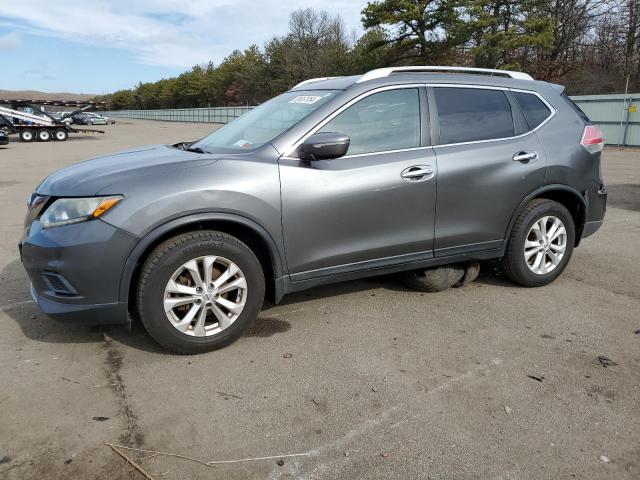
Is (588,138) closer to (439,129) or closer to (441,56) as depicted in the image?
(439,129)

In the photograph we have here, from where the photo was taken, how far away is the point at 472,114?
4.16m

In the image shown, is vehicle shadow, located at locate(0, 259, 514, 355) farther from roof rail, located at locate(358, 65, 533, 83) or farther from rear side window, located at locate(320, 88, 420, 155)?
roof rail, located at locate(358, 65, 533, 83)

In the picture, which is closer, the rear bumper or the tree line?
the rear bumper

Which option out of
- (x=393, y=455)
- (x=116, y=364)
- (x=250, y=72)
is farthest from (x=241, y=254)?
(x=250, y=72)

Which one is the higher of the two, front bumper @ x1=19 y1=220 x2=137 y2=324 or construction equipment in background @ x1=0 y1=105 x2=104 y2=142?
construction equipment in background @ x1=0 y1=105 x2=104 y2=142

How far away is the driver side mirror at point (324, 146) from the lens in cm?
338

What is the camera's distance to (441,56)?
36000 millimetres

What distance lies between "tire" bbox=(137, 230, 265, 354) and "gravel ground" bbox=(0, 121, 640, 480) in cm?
17

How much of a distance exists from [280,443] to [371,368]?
2.92 feet

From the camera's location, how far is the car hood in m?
3.18

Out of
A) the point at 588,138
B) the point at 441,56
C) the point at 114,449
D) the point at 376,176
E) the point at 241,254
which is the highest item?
the point at 441,56

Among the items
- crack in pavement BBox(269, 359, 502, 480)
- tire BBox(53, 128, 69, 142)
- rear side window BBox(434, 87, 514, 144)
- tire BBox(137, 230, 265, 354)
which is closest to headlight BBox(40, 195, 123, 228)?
tire BBox(137, 230, 265, 354)

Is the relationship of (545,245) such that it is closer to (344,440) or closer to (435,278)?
(435,278)

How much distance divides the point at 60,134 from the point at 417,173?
3146 cm
